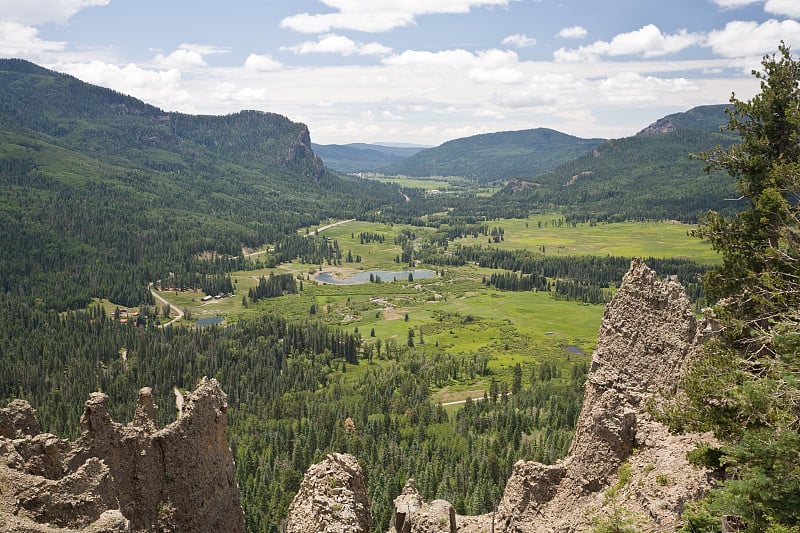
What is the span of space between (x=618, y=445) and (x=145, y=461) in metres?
22.9

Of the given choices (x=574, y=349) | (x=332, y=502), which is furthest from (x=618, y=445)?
(x=574, y=349)

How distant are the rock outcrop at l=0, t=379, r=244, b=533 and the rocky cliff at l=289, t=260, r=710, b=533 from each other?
6137 mm

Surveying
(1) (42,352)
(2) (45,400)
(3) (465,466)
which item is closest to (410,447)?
(3) (465,466)

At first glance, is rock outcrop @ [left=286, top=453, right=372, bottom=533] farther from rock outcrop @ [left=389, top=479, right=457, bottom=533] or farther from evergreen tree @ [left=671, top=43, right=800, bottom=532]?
evergreen tree @ [left=671, top=43, right=800, bottom=532]

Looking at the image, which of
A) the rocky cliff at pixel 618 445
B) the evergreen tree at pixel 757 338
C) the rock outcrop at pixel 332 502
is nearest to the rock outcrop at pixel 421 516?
the rocky cliff at pixel 618 445

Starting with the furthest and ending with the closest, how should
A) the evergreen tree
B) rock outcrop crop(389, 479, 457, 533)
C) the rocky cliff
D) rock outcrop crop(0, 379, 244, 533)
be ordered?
the rocky cliff, rock outcrop crop(389, 479, 457, 533), rock outcrop crop(0, 379, 244, 533), the evergreen tree

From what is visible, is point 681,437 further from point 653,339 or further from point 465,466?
point 465,466

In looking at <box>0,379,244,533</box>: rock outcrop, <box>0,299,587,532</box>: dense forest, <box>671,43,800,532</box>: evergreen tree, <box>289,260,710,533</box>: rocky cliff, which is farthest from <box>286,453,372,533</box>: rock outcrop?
<box>0,299,587,532</box>: dense forest

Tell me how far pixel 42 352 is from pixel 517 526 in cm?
14682

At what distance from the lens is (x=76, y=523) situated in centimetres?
2161

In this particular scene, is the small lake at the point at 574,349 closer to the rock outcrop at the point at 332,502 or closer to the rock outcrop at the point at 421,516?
the rock outcrop at the point at 421,516

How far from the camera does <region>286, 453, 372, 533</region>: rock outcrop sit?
24.2 m

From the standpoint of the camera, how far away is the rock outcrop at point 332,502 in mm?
24234

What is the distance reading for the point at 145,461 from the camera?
27.9 meters
